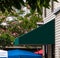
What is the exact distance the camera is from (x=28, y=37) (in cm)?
1554

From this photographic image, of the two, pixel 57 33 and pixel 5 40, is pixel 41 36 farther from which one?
pixel 5 40

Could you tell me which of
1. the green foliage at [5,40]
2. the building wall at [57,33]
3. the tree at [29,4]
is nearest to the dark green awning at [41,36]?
the building wall at [57,33]

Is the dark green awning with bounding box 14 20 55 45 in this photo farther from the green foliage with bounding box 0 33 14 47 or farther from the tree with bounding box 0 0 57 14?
the green foliage with bounding box 0 33 14 47

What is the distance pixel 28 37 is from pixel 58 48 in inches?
56.0

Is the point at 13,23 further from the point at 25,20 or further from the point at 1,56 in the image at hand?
the point at 1,56

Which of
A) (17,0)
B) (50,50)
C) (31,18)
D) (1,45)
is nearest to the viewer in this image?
(17,0)

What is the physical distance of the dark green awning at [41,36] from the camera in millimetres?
15438

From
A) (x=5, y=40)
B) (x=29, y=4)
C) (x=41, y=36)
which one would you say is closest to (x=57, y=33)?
(x=41, y=36)

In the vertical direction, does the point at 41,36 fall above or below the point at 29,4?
above

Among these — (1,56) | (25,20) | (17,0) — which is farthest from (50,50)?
(25,20)

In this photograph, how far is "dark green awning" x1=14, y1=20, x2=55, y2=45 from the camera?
608 inches

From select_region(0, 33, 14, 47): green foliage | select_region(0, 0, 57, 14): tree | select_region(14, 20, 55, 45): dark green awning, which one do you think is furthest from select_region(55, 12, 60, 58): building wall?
select_region(0, 33, 14, 47): green foliage

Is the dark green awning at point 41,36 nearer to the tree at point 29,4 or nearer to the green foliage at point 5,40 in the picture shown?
the tree at point 29,4

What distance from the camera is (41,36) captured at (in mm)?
15523
